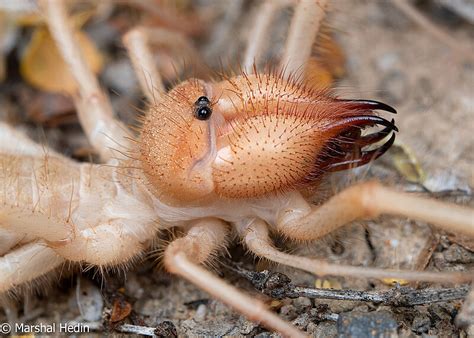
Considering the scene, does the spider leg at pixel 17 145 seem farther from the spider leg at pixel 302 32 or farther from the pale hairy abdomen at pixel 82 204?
the spider leg at pixel 302 32

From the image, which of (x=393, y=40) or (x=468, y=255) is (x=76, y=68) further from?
(x=468, y=255)

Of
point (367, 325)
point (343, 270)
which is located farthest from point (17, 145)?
point (367, 325)

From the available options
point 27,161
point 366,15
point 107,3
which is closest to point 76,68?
point 27,161

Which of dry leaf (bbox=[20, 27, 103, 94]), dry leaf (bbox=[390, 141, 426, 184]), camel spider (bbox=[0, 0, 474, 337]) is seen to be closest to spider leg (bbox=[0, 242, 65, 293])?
camel spider (bbox=[0, 0, 474, 337])

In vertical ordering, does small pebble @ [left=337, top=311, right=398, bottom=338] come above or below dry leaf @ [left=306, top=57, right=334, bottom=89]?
below

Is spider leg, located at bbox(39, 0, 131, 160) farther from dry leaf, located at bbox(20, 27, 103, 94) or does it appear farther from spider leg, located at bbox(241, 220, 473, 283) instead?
spider leg, located at bbox(241, 220, 473, 283)

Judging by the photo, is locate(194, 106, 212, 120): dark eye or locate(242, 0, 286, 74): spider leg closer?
locate(194, 106, 212, 120): dark eye

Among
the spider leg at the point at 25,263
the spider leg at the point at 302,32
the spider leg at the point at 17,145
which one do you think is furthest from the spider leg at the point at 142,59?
the spider leg at the point at 25,263
